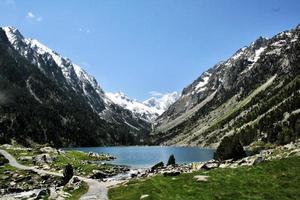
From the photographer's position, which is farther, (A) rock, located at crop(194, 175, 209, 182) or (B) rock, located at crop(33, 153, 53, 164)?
(B) rock, located at crop(33, 153, 53, 164)

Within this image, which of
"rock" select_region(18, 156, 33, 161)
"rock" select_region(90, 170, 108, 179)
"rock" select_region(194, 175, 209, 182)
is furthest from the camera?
"rock" select_region(18, 156, 33, 161)

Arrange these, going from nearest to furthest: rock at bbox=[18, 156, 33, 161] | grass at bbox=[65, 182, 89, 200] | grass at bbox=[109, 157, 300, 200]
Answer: grass at bbox=[109, 157, 300, 200] → grass at bbox=[65, 182, 89, 200] → rock at bbox=[18, 156, 33, 161]

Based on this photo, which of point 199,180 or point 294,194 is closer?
point 294,194

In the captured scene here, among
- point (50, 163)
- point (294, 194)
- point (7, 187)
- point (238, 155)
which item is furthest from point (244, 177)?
point (50, 163)

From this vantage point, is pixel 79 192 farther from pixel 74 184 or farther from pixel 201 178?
pixel 201 178

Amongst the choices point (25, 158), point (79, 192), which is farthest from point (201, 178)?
point (25, 158)

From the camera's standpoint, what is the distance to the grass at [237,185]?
36312mm

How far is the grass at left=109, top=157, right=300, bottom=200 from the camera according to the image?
36312 mm

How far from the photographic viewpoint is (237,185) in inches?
1551

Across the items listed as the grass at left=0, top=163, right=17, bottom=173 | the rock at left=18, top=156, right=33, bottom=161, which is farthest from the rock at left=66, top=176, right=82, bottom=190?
the rock at left=18, top=156, right=33, bottom=161

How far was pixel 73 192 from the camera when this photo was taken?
54.0 m

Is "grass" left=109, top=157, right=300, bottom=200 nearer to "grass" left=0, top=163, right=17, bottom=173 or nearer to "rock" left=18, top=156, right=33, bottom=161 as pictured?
"grass" left=0, top=163, right=17, bottom=173

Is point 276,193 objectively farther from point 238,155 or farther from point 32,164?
point 32,164

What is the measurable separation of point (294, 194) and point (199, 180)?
10747mm
